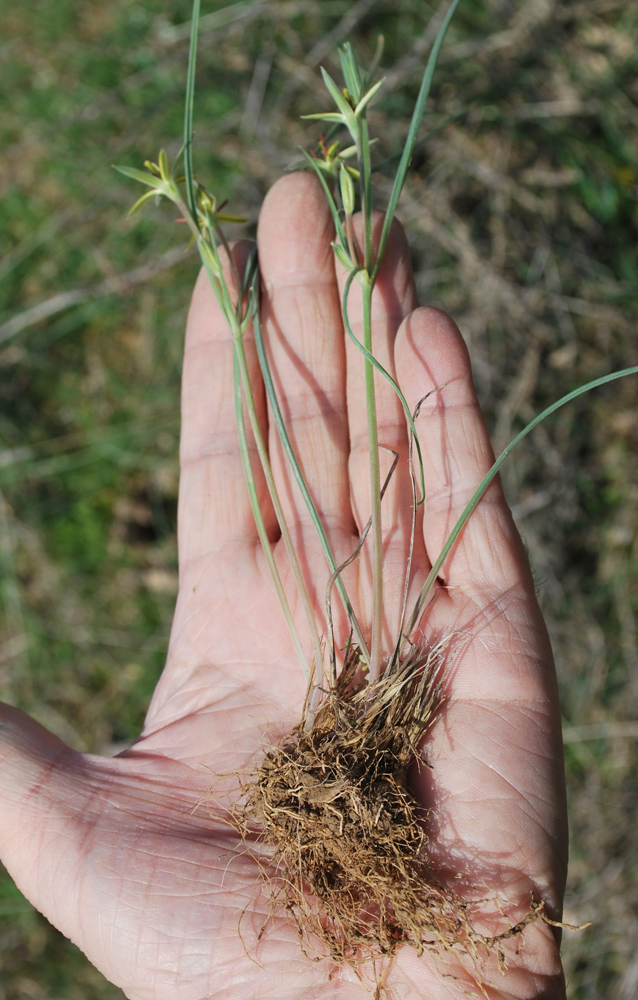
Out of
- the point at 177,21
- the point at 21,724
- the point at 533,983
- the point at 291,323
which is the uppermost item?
the point at 177,21

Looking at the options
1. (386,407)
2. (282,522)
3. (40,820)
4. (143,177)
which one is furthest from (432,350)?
(40,820)

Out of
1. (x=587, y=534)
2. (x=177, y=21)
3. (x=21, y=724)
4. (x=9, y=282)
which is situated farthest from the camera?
(x=9, y=282)

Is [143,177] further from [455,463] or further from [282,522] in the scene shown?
[455,463]

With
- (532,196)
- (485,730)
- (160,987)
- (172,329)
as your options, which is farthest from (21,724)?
(532,196)

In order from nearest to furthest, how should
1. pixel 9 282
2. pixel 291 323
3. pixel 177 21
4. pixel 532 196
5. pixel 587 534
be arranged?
pixel 291 323, pixel 532 196, pixel 587 534, pixel 177 21, pixel 9 282

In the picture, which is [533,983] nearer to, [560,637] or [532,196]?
[560,637]

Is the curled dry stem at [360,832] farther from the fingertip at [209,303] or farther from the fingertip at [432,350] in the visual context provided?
the fingertip at [209,303]
